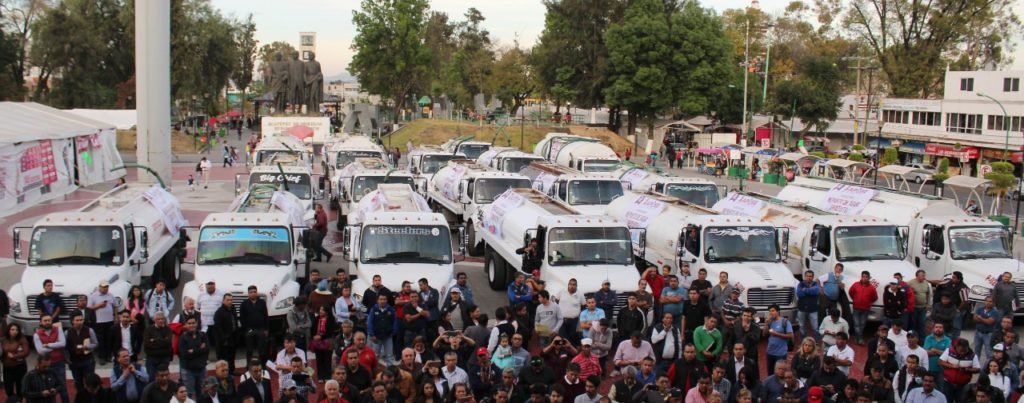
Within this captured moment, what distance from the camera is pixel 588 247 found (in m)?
16.4

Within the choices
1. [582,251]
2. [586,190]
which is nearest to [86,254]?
[582,251]

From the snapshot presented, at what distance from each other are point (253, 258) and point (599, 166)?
22463mm

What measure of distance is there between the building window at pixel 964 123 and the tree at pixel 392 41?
41.5m

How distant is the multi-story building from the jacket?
126ft

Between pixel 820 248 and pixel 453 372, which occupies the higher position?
pixel 820 248

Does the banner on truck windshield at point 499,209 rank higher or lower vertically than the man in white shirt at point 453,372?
higher

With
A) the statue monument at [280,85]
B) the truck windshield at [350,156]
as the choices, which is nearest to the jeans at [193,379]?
the truck windshield at [350,156]

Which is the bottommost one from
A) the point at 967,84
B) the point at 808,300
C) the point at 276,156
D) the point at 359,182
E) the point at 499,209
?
the point at 808,300

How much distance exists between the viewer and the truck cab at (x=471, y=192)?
23.7 metres

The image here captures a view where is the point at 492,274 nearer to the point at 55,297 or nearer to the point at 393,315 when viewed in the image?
the point at 393,315

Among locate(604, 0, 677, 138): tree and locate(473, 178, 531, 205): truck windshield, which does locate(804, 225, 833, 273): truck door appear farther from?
locate(604, 0, 677, 138): tree

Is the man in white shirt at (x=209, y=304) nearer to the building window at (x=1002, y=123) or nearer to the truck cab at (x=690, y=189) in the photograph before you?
the truck cab at (x=690, y=189)

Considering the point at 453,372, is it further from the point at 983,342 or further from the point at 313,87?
the point at 313,87

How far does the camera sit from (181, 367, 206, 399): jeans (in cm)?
1168
